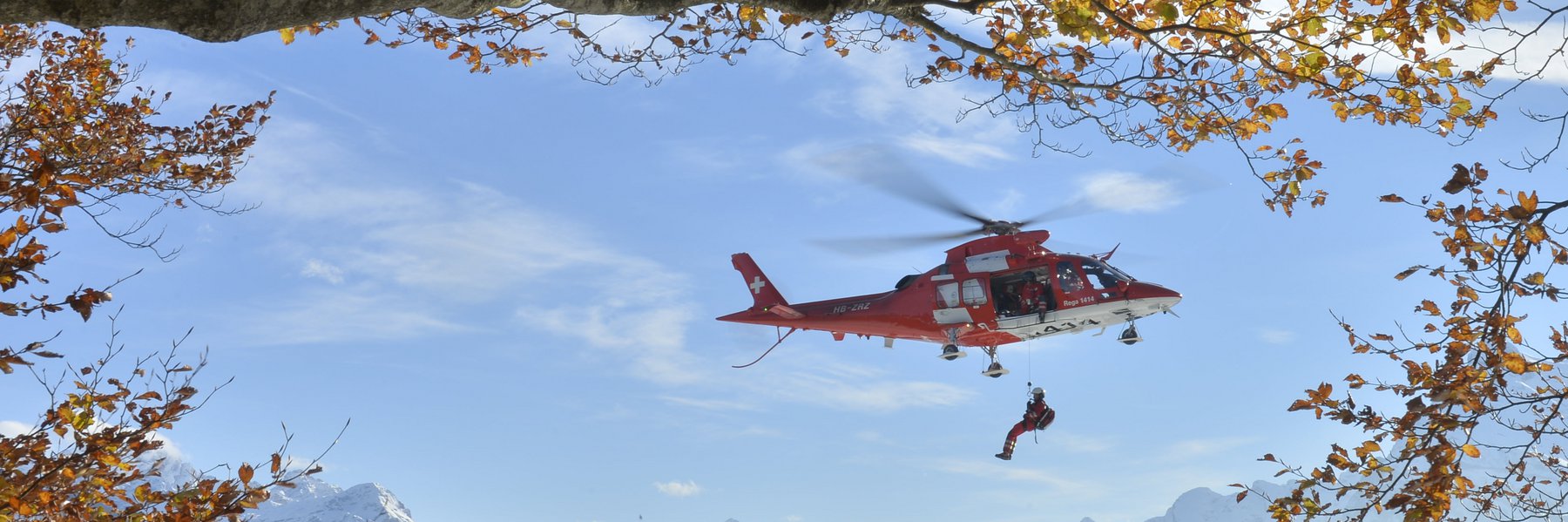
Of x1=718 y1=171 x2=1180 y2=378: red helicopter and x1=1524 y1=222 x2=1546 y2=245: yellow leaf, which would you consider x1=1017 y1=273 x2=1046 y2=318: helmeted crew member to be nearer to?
x1=718 y1=171 x2=1180 y2=378: red helicopter

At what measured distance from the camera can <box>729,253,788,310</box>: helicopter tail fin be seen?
92.4 ft

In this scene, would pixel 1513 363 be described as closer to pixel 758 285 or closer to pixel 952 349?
pixel 952 349

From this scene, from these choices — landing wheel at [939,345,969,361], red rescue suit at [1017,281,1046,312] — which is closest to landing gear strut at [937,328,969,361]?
landing wheel at [939,345,969,361]

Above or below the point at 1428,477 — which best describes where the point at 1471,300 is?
above

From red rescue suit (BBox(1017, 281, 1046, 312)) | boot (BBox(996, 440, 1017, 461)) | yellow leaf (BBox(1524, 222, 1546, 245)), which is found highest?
red rescue suit (BBox(1017, 281, 1046, 312))

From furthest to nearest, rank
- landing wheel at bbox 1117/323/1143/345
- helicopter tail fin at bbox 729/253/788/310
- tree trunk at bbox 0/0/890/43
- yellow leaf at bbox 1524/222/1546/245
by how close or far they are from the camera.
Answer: helicopter tail fin at bbox 729/253/788/310 < landing wheel at bbox 1117/323/1143/345 < yellow leaf at bbox 1524/222/1546/245 < tree trunk at bbox 0/0/890/43

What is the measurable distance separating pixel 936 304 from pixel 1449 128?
559 inches

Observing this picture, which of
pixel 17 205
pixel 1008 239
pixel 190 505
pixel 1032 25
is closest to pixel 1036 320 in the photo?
pixel 1008 239

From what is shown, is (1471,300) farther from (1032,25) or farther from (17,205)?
(17,205)

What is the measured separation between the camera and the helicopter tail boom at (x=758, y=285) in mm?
28156

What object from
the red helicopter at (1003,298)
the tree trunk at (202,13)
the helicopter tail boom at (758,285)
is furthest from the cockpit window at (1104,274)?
the tree trunk at (202,13)

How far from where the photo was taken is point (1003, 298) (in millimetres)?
22531

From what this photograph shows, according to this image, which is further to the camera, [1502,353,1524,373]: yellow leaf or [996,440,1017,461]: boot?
[996,440,1017,461]: boot

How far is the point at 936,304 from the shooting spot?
918 inches
